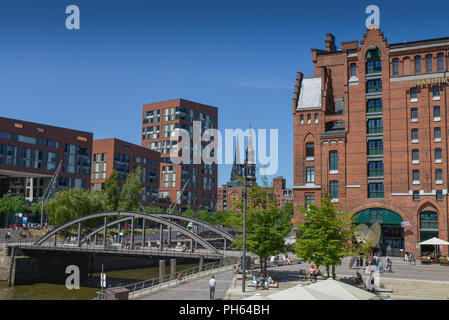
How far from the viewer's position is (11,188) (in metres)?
89.5

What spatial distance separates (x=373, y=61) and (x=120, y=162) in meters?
65.3

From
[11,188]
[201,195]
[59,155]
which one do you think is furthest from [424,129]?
[201,195]

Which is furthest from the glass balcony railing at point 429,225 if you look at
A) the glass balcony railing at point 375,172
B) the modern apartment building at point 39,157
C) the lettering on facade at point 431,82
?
the modern apartment building at point 39,157

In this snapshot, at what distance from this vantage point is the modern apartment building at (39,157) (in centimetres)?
7838

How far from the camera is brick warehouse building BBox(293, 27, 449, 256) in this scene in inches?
2069

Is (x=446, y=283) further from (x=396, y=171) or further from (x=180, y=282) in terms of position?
(x=396, y=171)

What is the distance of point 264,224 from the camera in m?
31.6

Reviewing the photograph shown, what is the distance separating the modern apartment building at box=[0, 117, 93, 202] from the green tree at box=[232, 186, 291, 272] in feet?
192

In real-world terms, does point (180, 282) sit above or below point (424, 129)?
below

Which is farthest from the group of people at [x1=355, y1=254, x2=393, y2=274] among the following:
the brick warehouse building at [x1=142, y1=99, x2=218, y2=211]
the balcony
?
the brick warehouse building at [x1=142, y1=99, x2=218, y2=211]

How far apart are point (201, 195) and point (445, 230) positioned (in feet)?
277

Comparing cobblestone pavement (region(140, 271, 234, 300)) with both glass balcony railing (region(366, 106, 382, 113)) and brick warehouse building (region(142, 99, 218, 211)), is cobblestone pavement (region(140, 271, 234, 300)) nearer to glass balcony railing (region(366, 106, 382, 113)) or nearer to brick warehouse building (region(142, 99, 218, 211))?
glass balcony railing (region(366, 106, 382, 113))

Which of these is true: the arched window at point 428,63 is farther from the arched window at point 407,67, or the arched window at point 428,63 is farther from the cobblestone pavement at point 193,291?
the cobblestone pavement at point 193,291

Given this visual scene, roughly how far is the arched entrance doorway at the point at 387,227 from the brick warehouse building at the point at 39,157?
56.4 m
